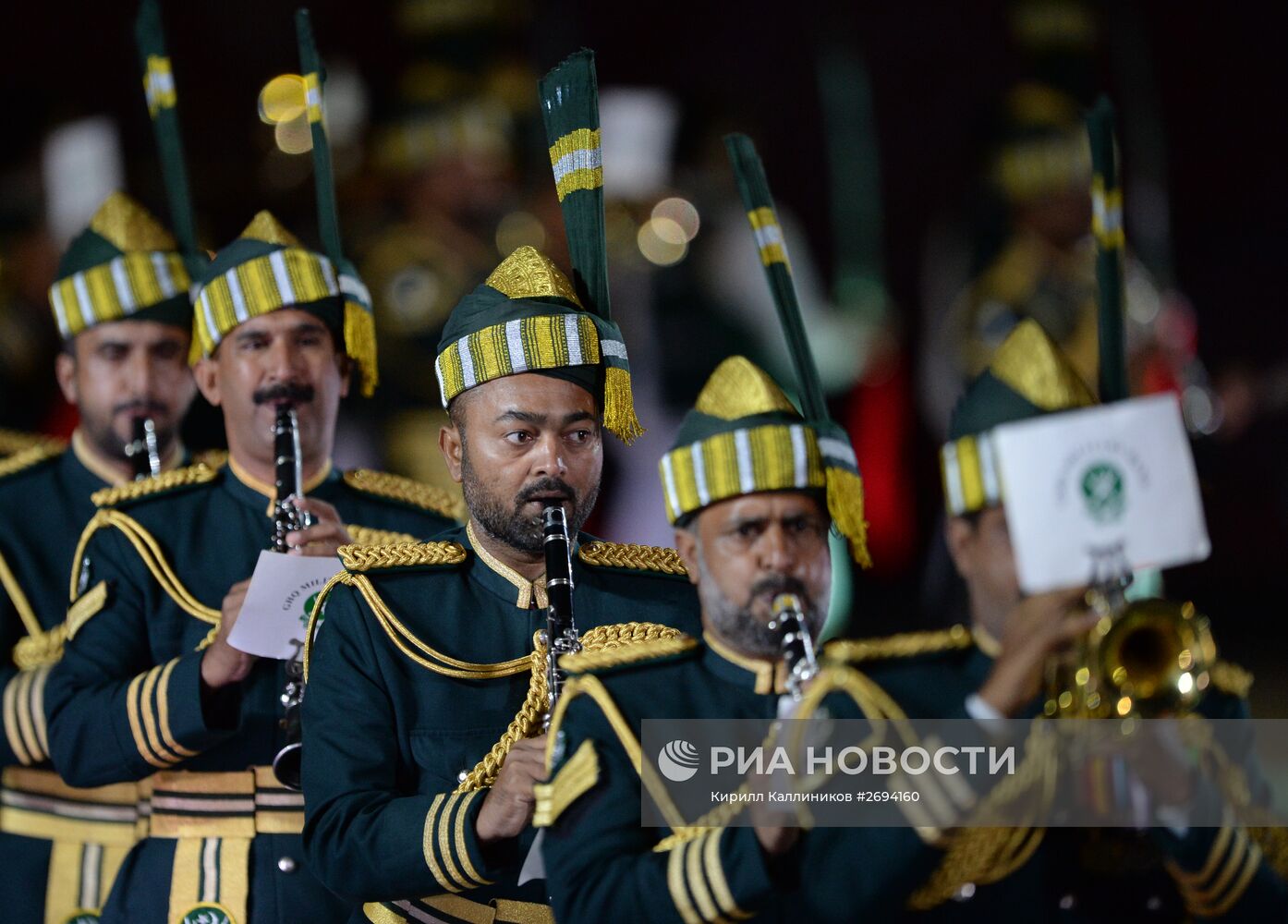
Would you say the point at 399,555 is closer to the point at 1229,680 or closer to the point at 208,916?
the point at 208,916

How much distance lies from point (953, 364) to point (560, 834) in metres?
6.53

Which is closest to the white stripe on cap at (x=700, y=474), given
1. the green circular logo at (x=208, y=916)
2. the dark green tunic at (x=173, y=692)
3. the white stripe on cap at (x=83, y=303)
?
the dark green tunic at (x=173, y=692)

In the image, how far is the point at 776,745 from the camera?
11.5 ft

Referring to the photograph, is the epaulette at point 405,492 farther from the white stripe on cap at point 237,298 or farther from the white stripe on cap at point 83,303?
the white stripe on cap at point 83,303

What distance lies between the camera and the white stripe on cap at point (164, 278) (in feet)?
17.8

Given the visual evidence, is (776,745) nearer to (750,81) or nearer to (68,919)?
(68,919)

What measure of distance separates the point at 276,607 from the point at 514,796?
0.90 meters

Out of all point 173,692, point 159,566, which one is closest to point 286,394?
point 159,566

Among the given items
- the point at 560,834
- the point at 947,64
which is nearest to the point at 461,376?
the point at 560,834

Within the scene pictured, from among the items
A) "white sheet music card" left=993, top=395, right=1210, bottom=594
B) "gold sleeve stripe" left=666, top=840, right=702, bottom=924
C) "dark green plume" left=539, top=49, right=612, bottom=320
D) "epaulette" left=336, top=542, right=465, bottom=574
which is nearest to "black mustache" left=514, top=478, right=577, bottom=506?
"epaulette" left=336, top=542, right=465, bottom=574

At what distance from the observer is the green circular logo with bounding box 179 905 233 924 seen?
15.2 ft

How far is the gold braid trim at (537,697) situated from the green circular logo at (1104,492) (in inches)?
36.0

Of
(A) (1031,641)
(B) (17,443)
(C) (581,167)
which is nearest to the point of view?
(A) (1031,641)

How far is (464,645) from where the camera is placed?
14.0 feet
